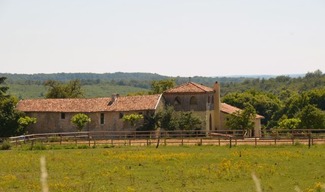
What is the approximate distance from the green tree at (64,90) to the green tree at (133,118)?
116 ft

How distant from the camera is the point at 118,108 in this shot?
198 feet

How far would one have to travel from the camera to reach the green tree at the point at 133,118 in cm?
5762

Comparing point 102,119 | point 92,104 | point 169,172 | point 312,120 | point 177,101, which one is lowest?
point 169,172

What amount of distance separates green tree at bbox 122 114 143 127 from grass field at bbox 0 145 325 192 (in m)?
20.9

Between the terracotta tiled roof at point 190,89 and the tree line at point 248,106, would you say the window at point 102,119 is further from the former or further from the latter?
the terracotta tiled roof at point 190,89

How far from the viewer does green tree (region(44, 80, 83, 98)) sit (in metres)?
91.9

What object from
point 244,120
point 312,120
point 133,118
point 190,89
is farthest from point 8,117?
point 312,120

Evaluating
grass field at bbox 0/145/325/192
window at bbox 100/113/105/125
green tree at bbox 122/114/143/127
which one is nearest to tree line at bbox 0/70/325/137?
green tree at bbox 122/114/143/127

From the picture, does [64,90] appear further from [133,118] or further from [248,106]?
[248,106]

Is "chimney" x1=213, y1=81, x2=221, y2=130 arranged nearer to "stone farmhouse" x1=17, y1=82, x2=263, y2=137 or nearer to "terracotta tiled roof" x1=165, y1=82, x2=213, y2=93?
"stone farmhouse" x1=17, y1=82, x2=263, y2=137

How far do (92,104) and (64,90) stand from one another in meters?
31.8

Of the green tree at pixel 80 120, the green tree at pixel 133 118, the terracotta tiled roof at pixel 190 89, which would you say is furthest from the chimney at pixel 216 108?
the green tree at pixel 80 120

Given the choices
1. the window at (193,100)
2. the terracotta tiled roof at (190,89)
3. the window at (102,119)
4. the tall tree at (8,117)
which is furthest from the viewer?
the window at (193,100)

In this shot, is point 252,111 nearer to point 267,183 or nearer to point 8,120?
point 8,120
